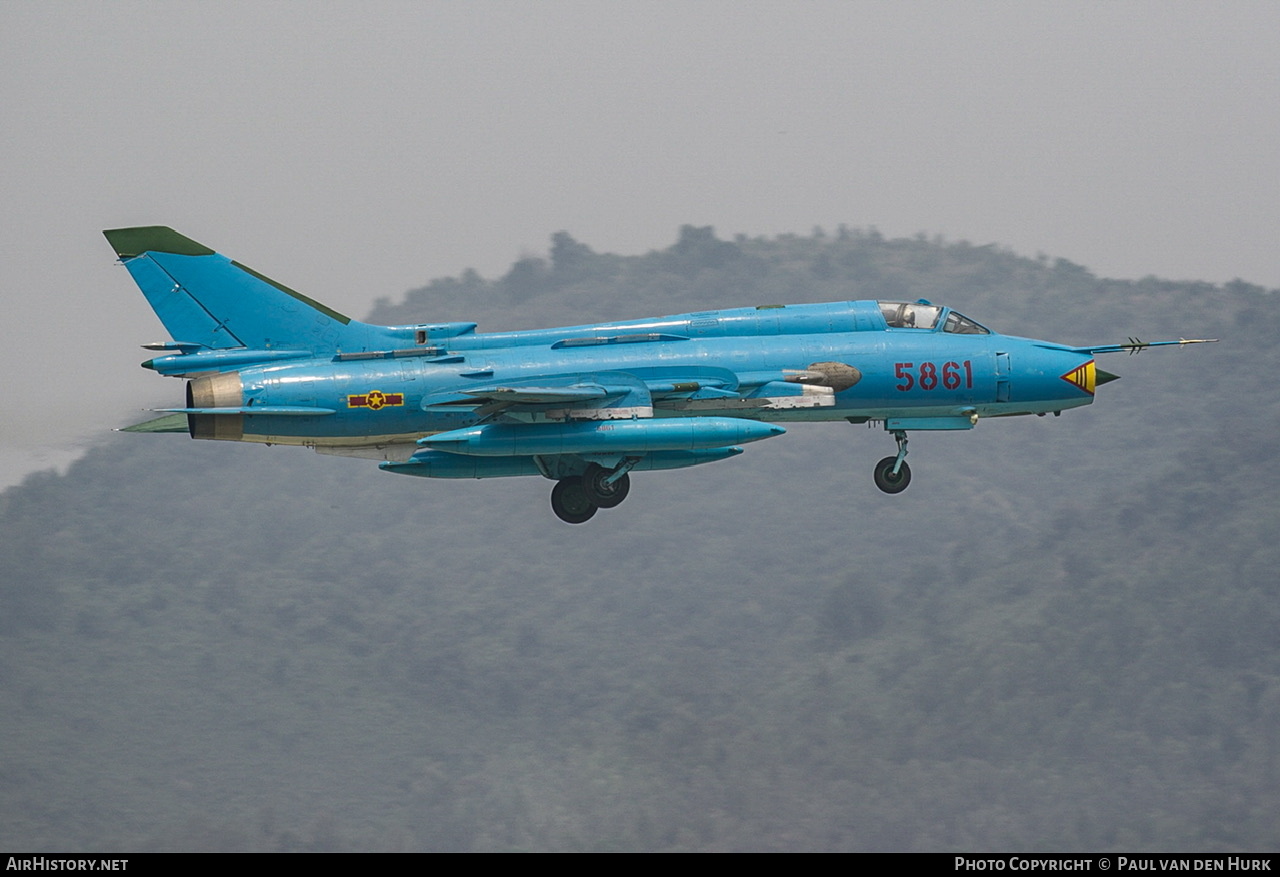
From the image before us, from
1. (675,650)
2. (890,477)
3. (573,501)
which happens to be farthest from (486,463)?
(675,650)

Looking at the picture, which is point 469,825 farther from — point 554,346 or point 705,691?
point 554,346

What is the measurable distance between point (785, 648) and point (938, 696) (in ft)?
44.4

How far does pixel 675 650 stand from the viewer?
140 m

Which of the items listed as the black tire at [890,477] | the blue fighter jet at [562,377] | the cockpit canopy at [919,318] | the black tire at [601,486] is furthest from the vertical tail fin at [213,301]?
the black tire at [890,477]

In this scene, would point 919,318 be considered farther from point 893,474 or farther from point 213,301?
point 213,301

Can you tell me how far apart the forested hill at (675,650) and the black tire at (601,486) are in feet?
256

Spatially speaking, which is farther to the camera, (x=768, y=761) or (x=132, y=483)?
(x=132, y=483)

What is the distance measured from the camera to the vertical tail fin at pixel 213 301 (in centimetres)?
3784

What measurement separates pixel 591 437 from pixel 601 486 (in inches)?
97.8

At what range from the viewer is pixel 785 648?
13950 cm

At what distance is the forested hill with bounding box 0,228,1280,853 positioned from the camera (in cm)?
11725

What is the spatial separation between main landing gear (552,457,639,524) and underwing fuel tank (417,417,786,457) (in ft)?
6.47

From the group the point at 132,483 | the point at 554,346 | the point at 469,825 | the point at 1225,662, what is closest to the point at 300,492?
the point at 132,483

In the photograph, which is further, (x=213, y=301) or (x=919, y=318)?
(x=919, y=318)
